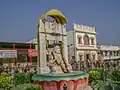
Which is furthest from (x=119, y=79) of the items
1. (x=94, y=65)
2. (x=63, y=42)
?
(x=94, y=65)

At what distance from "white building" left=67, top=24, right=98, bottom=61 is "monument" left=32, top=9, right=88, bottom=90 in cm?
1530

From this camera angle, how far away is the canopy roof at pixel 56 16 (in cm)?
1445

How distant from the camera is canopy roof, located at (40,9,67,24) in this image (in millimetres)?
14452

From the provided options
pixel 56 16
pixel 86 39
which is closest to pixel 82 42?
pixel 86 39

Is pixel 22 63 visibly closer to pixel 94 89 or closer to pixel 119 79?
pixel 119 79

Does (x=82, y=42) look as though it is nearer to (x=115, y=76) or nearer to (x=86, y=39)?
(x=86, y=39)

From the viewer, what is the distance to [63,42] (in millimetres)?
16141

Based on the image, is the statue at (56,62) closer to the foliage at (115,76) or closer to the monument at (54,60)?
the monument at (54,60)

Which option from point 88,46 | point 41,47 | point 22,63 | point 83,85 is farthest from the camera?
point 88,46

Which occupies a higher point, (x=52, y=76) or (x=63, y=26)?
(x=63, y=26)

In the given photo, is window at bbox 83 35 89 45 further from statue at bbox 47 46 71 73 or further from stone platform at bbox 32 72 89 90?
stone platform at bbox 32 72 89 90

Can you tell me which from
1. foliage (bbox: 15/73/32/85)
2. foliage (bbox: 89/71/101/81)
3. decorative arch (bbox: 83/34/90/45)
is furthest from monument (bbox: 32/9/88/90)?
decorative arch (bbox: 83/34/90/45)

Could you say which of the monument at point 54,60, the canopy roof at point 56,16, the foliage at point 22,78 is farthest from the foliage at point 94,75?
the foliage at point 22,78

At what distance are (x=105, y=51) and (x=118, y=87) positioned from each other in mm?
28531
